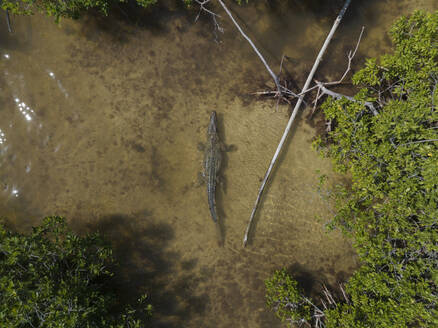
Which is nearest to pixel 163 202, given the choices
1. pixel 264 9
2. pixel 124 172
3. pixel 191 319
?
pixel 124 172

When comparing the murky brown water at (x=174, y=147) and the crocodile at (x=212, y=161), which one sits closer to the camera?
the murky brown water at (x=174, y=147)

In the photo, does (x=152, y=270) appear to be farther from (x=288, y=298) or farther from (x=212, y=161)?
(x=288, y=298)

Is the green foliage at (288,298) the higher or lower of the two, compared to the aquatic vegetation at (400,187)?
lower

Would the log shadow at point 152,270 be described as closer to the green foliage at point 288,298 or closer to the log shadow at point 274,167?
the log shadow at point 274,167

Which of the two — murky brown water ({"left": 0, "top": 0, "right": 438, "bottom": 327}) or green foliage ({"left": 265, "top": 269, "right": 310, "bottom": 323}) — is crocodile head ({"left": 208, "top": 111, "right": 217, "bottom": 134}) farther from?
green foliage ({"left": 265, "top": 269, "right": 310, "bottom": 323})

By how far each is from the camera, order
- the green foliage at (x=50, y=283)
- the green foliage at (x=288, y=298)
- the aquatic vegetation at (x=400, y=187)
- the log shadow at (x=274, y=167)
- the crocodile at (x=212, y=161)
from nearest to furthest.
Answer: the green foliage at (x=50, y=283) → the aquatic vegetation at (x=400, y=187) → the green foliage at (x=288, y=298) → the crocodile at (x=212, y=161) → the log shadow at (x=274, y=167)

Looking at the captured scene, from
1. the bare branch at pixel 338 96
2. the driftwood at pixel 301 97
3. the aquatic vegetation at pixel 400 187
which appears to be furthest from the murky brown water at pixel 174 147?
the aquatic vegetation at pixel 400 187

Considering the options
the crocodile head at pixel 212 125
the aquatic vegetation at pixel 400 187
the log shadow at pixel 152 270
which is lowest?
the log shadow at pixel 152 270
